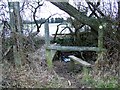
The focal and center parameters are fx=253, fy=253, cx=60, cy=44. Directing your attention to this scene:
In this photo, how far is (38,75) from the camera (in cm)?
371

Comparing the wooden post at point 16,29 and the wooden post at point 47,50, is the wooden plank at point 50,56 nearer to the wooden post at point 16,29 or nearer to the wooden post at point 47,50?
the wooden post at point 47,50

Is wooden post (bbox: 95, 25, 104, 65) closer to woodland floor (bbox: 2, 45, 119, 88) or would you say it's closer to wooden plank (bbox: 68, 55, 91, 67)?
wooden plank (bbox: 68, 55, 91, 67)

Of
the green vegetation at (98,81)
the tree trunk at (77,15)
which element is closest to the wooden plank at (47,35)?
the tree trunk at (77,15)

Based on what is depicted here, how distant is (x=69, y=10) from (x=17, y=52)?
1.08 m

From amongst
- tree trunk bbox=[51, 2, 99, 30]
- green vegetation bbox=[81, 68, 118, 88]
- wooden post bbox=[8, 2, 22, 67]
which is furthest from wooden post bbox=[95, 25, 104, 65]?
wooden post bbox=[8, 2, 22, 67]

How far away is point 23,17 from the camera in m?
3.94

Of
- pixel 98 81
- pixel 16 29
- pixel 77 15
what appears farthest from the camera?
pixel 77 15

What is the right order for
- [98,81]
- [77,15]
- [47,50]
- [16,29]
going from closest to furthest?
1. [98,81]
2. [16,29]
3. [47,50]
4. [77,15]

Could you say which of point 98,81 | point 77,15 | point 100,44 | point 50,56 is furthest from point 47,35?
point 98,81

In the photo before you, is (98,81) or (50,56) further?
(50,56)

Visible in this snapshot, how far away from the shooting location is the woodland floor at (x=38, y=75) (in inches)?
142

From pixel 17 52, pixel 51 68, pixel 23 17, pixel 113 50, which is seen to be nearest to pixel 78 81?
pixel 51 68

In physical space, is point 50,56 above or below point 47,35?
below

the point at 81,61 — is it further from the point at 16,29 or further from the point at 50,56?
the point at 16,29
